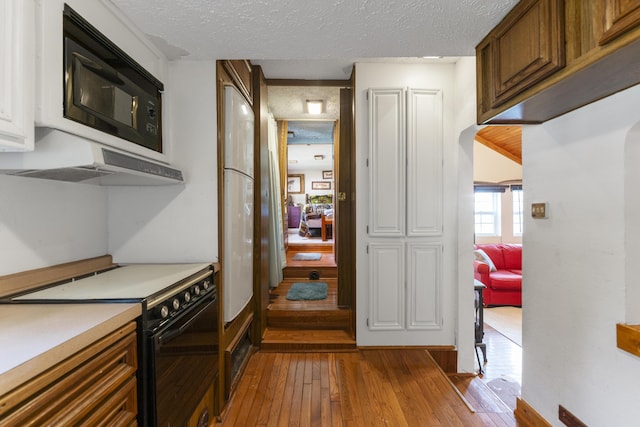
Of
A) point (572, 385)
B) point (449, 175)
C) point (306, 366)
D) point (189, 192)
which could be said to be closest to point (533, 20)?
point (449, 175)

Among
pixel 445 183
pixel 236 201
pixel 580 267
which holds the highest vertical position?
pixel 445 183

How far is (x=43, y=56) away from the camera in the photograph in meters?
0.93

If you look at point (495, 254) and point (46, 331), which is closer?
point (46, 331)

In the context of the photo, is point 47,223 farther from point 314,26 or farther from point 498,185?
point 498,185

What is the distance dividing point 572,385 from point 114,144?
253 cm

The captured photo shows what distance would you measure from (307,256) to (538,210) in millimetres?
3350

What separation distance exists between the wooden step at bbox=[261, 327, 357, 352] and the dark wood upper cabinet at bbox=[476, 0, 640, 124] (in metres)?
2.11

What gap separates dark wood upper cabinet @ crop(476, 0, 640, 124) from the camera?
2.85 ft

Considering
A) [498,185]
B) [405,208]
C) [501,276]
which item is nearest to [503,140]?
[498,185]

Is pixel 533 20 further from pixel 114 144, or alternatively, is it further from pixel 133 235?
pixel 133 235

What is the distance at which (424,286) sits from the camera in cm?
260

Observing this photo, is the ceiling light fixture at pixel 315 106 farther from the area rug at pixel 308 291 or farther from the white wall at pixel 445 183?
the area rug at pixel 308 291

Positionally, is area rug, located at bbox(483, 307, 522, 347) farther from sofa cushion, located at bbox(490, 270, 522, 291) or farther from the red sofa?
sofa cushion, located at bbox(490, 270, 522, 291)

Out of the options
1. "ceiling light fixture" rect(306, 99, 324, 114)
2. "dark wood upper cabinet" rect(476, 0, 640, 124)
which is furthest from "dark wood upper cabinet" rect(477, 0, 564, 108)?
"ceiling light fixture" rect(306, 99, 324, 114)
